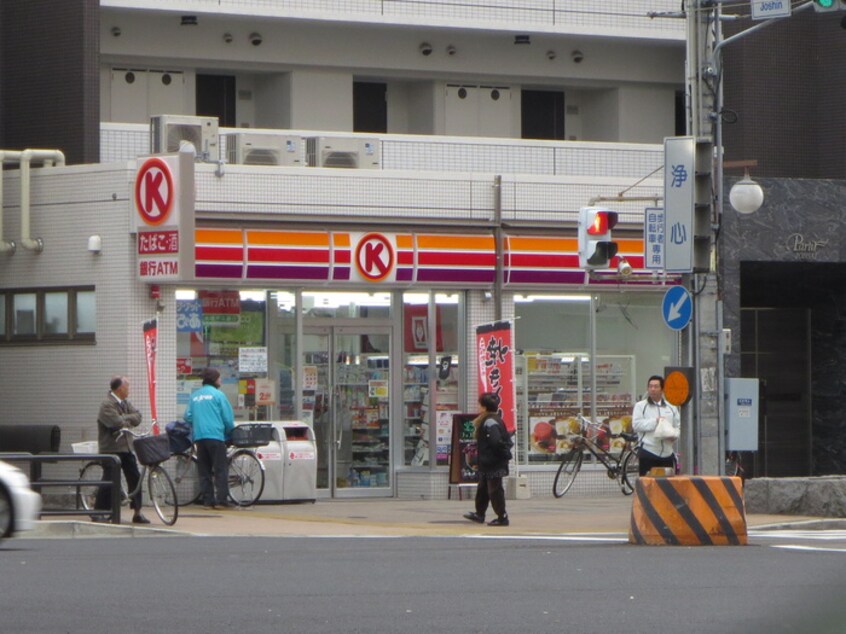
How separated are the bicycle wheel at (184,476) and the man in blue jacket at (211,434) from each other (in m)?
0.74

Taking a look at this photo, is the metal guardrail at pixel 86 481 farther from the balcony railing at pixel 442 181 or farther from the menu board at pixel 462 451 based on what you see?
the menu board at pixel 462 451

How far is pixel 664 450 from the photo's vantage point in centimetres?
1898

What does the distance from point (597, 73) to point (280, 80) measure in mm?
5637

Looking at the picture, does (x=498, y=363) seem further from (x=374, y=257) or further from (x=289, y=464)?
(x=289, y=464)

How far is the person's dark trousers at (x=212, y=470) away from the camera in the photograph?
2011cm

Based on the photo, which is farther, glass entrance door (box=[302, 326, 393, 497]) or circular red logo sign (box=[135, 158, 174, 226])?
glass entrance door (box=[302, 326, 393, 497])

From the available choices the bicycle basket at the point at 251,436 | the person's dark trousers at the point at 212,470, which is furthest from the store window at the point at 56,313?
the person's dark trousers at the point at 212,470

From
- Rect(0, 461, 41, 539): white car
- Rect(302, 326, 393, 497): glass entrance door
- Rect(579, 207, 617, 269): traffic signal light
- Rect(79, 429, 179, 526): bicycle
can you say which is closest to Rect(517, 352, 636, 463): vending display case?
Rect(302, 326, 393, 497): glass entrance door

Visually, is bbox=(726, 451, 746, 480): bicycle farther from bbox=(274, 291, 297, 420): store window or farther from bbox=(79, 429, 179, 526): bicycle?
bbox=(79, 429, 179, 526): bicycle

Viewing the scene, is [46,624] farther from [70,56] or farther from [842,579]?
→ [70,56]

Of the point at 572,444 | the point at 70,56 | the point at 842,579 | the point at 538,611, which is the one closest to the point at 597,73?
the point at 572,444

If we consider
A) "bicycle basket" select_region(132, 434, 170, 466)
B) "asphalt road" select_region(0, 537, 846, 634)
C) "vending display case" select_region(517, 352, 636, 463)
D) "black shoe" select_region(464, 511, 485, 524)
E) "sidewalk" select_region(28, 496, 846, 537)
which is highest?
"vending display case" select_region(517, 352, 636, 463)

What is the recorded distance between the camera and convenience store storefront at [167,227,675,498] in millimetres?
22453

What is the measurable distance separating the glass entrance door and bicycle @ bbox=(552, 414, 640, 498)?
2560 millimetres
